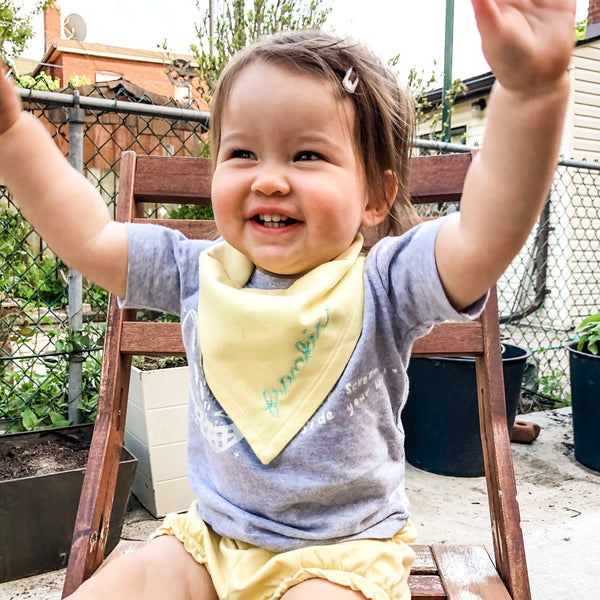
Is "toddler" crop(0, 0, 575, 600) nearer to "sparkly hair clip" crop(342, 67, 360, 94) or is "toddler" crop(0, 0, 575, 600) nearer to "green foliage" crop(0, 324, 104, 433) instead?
"sparkly hair clip" crop(342, 67, 360, 94)

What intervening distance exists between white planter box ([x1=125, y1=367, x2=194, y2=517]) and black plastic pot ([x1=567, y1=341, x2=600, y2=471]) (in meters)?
1.84

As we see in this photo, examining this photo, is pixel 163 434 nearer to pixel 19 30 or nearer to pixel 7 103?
pixel 7 103

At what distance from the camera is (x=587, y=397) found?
2811 mm

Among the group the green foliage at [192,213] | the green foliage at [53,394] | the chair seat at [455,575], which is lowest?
the chair seat at [455,575]

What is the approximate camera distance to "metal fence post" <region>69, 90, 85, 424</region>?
7.67 ft

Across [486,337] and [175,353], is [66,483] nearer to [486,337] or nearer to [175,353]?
[175,353]

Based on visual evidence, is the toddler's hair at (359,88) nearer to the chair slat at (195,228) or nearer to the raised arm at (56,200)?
the raised arm at (56,200)

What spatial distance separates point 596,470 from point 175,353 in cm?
230

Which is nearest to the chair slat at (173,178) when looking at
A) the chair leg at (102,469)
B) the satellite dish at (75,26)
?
the chair leg at (102,469)

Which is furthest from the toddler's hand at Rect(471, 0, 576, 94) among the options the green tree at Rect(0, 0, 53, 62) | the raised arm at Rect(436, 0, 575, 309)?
the green tree at Rect(0, 0, 53, 62)

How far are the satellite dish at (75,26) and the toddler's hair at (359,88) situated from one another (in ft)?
56.5

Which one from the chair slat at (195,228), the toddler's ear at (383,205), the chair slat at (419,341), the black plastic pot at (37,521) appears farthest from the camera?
the black plastic pot at (37,521)

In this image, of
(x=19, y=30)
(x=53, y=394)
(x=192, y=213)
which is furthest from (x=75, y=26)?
(x=53, y=394)

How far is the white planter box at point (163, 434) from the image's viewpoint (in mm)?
2201
